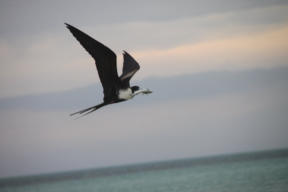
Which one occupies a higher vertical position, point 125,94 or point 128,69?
point 128,69

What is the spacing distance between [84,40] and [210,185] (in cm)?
3092

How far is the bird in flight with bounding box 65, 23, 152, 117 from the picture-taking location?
54.7ft

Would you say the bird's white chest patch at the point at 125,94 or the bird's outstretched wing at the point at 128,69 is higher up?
the bird's outstretched wing at the point at 128,69

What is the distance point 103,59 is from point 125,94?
4.53ft

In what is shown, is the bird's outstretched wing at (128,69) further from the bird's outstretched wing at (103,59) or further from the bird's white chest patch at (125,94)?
the bird's outstretched wing at (103,59)

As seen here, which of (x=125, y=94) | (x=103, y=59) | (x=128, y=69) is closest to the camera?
(x=103, y=59)

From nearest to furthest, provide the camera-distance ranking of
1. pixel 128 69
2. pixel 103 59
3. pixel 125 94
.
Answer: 1. pixel 103 59
2. pixel 125 94
3. pixel 128 69

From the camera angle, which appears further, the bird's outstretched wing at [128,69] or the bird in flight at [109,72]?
the bird's outstretched wing at [128,69]

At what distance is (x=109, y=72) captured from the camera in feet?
57.9

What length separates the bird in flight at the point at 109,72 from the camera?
16.7 m

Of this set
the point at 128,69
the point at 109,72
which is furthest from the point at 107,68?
the point at 128,69

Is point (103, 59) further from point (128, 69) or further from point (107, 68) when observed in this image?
point (128, 69)

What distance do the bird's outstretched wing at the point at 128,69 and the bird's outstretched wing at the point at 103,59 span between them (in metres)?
0.35

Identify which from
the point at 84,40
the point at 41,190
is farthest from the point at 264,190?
the point at 41,190
